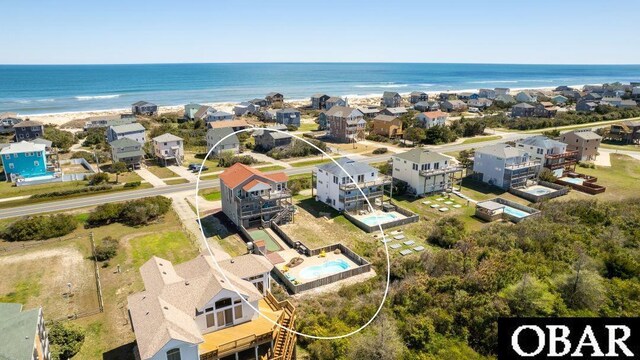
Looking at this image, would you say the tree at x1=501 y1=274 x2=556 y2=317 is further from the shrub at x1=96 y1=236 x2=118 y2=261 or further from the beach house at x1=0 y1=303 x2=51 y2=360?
the shrub at x1=96 y1=236 x2=118 y2=261

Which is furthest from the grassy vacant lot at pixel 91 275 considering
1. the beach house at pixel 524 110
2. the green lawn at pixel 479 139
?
the beach house at pixel 524 110

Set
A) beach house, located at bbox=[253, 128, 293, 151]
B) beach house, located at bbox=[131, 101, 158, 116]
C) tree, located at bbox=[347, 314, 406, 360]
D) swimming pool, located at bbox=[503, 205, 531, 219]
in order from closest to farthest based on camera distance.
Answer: tree, located at bbox=[347, 314, 406, 360]
swimming pool, located at bbox=[503, 205, 531, 219]
beach house, located at bbox=[253, 128, 293, 151]
beach house, located at bbox=[131, 101, 158, 116]

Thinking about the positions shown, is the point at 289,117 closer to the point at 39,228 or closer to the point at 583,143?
the point at 583,143

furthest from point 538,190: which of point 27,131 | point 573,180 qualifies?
point 27,131

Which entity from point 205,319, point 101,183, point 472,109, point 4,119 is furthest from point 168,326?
point 472,109

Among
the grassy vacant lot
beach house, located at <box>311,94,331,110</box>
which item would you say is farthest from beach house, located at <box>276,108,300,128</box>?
the grassy vacant lot

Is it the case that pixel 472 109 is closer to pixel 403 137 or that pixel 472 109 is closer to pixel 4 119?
pixel 403 137

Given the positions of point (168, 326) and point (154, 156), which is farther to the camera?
point (154, 156)
